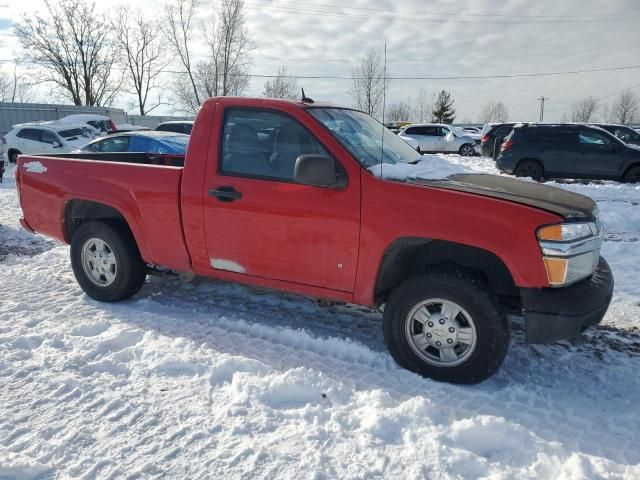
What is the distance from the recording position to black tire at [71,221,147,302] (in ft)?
14.9

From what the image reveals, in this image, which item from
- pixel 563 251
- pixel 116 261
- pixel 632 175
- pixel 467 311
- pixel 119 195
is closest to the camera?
pixel 563 251

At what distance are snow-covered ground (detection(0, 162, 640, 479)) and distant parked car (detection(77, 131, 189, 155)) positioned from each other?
5.61m

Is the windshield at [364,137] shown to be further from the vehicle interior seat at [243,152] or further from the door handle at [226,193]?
the door handle at [226,193]

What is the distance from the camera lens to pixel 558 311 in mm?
2996

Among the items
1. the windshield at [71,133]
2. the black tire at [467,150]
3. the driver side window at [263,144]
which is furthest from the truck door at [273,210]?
the black tire at [467,150]

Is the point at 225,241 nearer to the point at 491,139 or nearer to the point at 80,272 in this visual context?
the point at 80,272

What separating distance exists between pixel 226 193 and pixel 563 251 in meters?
2.42

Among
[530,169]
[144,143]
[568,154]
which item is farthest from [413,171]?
[568,154]

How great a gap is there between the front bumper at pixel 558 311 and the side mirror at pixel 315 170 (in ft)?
4.82

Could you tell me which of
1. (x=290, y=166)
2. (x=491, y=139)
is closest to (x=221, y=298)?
(x=290, y=166)

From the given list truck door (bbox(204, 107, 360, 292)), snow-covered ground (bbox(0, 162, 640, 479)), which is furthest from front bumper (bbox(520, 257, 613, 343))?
truck door (bbox(204, 107, 360, 292))

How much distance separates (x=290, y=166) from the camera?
3.69 m

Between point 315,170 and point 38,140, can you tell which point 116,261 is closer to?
point 315,170

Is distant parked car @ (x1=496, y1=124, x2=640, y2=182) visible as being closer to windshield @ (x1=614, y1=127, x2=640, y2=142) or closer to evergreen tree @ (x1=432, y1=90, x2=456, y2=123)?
windshield @ (x1=614, y1=127, x2=640, y2=142)
